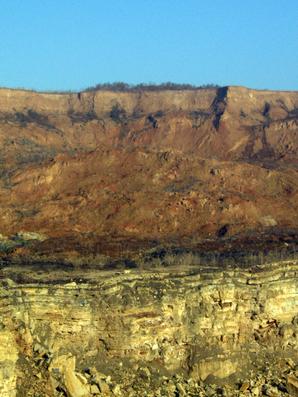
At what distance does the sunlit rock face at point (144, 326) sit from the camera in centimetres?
2380

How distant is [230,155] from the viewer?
85.6 metres

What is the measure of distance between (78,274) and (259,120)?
7299cm

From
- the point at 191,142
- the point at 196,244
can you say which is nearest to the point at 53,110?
the point at 191,142

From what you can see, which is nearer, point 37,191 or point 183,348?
point 183,348

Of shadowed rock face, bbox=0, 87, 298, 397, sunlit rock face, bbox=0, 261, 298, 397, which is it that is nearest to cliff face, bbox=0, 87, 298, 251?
shadowed rock face, bbox=0, 87, 298, 397

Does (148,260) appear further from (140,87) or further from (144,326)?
(140,87)

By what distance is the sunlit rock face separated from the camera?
23797 millimetres

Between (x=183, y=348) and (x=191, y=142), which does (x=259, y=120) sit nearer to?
(x=191, y=142)

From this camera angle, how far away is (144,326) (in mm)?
26641

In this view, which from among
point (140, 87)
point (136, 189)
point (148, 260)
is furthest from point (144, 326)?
point (140, 87)

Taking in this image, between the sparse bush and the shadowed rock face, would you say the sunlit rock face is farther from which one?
the sparse bush

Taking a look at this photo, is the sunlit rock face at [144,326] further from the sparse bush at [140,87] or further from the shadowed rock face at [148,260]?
the sparse bush at [140,87]

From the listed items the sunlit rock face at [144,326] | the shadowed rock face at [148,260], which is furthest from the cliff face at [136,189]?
the sunlit rock face at [144,326]

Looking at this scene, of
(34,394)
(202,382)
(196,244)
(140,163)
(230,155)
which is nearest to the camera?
(34,394)
